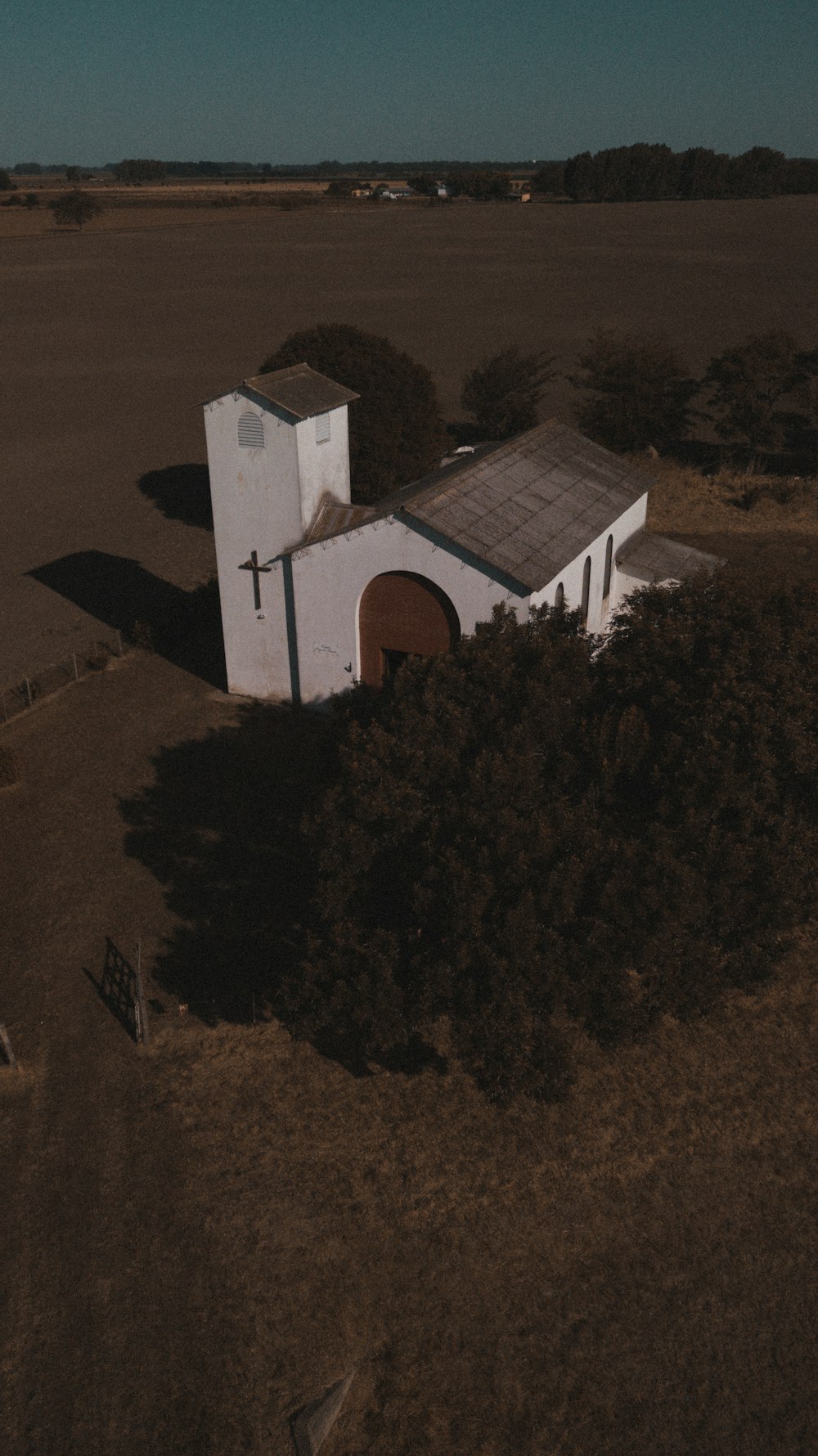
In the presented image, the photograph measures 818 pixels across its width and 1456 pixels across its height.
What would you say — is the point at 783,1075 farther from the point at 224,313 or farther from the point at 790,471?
the point at 224,313

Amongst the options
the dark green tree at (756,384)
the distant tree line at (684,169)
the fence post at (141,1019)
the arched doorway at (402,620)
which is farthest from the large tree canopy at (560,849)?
the distant tree line at (684,169)

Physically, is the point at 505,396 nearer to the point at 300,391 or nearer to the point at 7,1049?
the point at 300,391

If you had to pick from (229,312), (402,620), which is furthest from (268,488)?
(229,312)

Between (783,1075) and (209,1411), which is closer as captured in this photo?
(209,1411)

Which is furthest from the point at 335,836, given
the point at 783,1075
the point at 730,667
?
the point at 783,1075

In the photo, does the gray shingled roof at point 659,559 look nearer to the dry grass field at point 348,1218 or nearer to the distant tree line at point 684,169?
the dry grass field at point 348,1218
